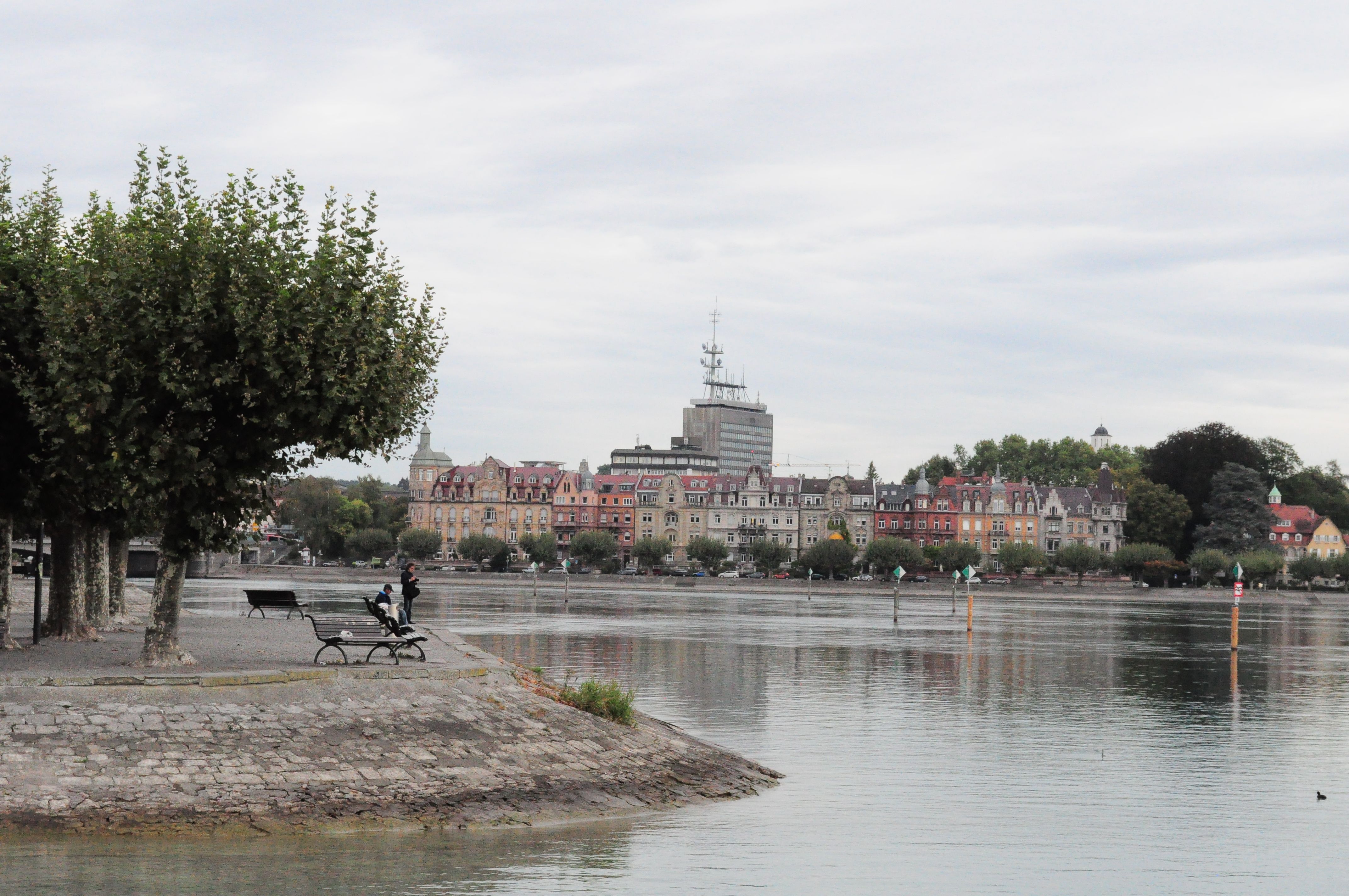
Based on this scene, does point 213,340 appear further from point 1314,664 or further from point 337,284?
point 1314,664

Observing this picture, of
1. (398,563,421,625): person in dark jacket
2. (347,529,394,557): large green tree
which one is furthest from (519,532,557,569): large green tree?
(398,563,421,625): person in dark jacket

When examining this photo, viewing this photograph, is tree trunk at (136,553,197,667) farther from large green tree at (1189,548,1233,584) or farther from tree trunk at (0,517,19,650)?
large green tree at (1189,548,1233,584)

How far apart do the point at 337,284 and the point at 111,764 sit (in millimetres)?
8702

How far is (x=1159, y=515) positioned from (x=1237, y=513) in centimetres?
865

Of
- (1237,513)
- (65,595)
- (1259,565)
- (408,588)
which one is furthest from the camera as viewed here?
(1237,513)

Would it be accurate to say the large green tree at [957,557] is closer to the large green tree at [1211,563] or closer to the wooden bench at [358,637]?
the large green tree at [1211,563]

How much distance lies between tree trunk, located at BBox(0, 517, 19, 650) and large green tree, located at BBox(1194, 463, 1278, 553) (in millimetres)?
151323

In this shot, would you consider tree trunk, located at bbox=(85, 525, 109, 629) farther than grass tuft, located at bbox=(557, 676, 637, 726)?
Yes

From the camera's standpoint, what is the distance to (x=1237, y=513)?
16225cm

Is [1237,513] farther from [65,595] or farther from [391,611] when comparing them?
[65,595]

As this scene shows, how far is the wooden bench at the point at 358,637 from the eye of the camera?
26.6 metres

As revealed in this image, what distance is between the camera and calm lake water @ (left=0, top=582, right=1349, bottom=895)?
1781cm

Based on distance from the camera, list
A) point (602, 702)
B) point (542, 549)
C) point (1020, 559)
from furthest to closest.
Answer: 1. point (542, 549)
2. point (1020, 559)
3. point (602, 702)

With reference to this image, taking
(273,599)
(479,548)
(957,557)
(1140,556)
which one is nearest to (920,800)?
(273,599)
